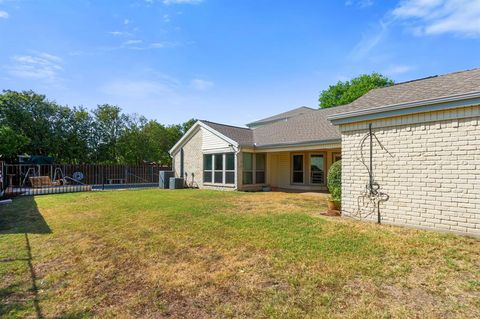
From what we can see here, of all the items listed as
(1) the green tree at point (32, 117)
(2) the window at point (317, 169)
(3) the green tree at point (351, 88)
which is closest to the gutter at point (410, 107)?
(2) the window at point (317, 169)

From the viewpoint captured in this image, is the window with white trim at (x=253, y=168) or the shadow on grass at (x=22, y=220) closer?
the shadow on grass at (x=22, y=220)

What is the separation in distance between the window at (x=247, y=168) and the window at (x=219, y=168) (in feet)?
2.18

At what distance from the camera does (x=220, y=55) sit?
576 inches

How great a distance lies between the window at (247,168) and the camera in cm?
1579

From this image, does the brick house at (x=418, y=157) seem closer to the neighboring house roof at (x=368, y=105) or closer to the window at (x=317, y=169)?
the neighboring house roof at (x=368, y=105)

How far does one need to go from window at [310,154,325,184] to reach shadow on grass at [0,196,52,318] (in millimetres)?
13045

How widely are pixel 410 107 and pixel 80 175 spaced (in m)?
24.7

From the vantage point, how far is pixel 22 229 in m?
7.18

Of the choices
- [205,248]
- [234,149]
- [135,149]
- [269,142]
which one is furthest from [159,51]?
[135,149]

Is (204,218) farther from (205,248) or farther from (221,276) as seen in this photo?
(221,276)

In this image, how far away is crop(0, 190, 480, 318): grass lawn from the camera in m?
3.10

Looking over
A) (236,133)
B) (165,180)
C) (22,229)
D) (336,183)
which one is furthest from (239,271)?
(165,180)

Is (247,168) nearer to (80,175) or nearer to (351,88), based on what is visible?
(80,175)

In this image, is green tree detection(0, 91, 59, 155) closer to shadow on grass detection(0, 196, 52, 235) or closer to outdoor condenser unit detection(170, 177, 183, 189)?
outdoor condenser unit detection(170, 177, 183, 189)
